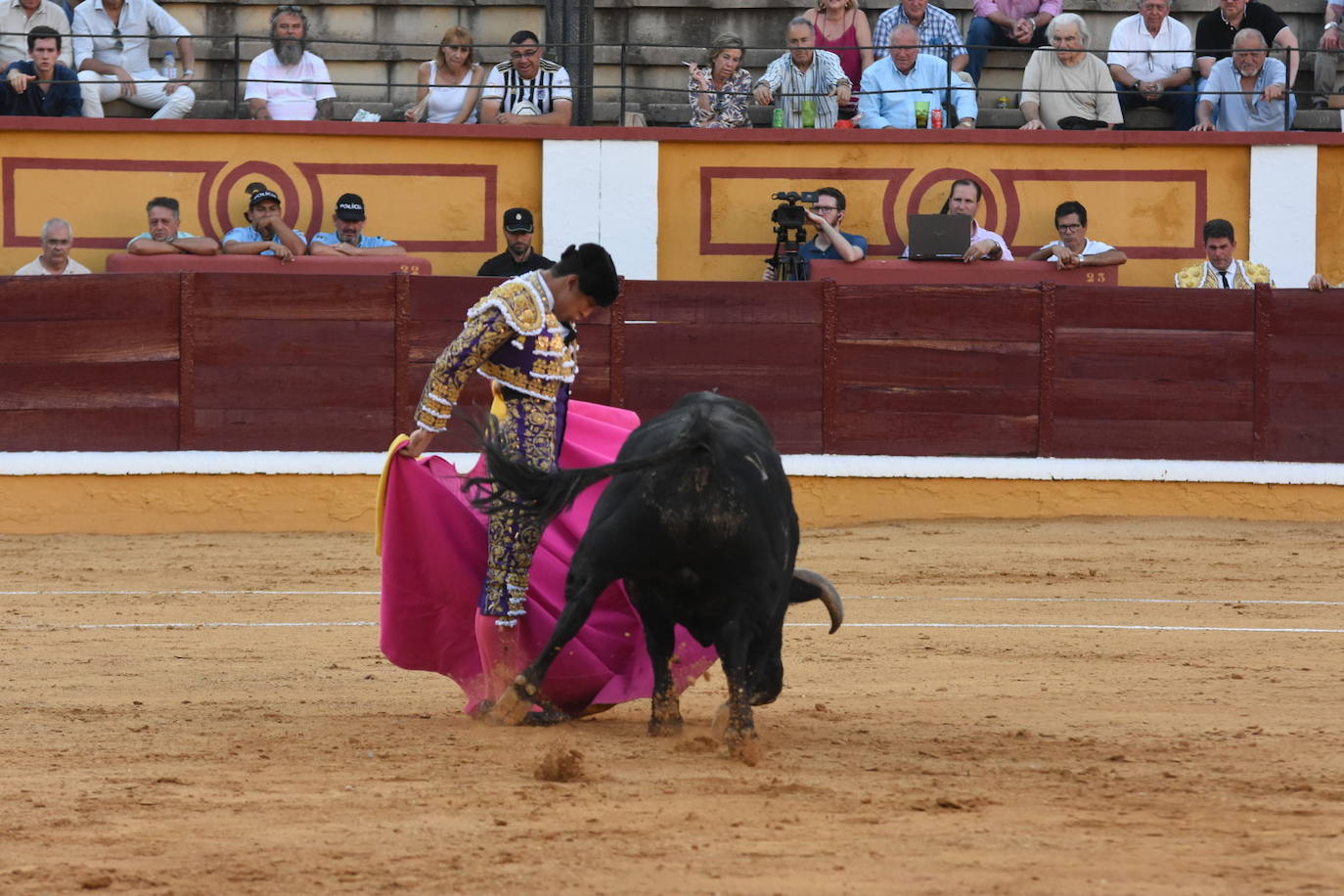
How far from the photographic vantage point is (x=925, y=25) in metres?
10.1

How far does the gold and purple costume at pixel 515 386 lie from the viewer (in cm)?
407

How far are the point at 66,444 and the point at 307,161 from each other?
1.95 m

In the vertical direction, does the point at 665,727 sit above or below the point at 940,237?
below

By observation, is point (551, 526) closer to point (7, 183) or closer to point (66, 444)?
point (66, 444)

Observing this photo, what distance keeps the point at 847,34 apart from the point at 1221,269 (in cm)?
245

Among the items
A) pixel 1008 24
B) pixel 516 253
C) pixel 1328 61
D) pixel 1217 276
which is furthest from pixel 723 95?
pixel 1328 61

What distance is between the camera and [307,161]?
9.70 metres

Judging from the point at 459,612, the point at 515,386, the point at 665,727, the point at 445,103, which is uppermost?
the point at 445,103

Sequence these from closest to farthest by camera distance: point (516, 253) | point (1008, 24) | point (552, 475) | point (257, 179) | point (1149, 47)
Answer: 1. point (552, 475)
2. point (516, 253)
3. point (257, 179)
4. point (1149, 47)
5. point (1008, 24)

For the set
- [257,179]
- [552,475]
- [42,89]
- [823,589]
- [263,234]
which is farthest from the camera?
[257,179]

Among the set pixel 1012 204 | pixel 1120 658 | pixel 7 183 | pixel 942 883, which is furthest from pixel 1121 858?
pixel 7 183

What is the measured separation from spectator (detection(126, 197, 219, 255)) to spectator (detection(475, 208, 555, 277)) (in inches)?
55.0

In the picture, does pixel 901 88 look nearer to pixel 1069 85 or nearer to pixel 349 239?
pixel 1069 85

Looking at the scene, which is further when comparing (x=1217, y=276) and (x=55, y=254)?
(x=1217, y=276)
